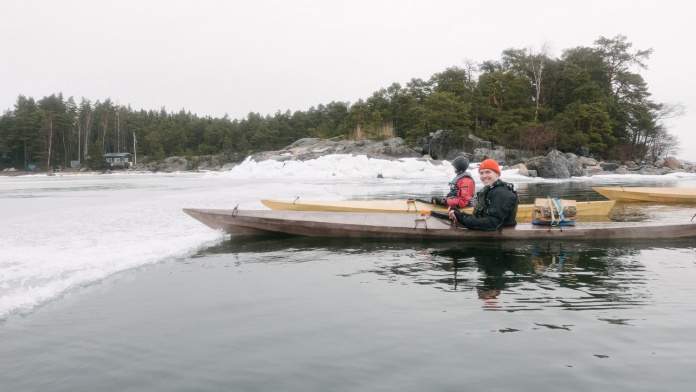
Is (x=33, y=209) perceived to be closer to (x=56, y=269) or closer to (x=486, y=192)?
(x=56, y=269)

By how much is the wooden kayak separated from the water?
20 centimetres

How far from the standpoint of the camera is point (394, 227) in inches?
273

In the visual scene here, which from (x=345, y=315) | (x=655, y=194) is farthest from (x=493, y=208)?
(x=655, y=194)

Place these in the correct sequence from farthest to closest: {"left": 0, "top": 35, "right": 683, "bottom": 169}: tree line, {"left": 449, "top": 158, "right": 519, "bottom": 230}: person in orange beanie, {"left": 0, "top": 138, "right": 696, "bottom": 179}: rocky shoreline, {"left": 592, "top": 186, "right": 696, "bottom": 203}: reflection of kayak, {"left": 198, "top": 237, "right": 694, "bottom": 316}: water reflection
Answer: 1. {"left": 0, "top": 35, "right": 683, "bottom": 169}: tree line
2. {"left": 0, "top": 138, "right": 696, "bottom": 179}: rocky shoreline
3. {"left": 592, "top": 186, "right": 696, "bottom": 203}: reflection of kayak
4. {"left": 449, "top": 158, "right": 519, "bottom": 230}: person in orange beanie
5. {"left": 198, "top": 237, "right": 694, "bottom": 316}: water reflection

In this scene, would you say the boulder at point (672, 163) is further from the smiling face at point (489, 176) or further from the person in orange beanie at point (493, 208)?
the smiling face at point (489, 176)

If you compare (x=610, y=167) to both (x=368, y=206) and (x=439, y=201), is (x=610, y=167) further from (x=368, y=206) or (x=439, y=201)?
(x=368, y=206)

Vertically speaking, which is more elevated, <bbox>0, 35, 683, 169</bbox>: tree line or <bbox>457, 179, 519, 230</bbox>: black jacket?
<bbox>0, 35, 683, 169</bbox>: tree line

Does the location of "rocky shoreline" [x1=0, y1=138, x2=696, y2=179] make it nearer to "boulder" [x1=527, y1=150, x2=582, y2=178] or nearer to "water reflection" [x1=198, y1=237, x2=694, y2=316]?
"boulder" [x1=527, y1=150, x2=582, y2=178]

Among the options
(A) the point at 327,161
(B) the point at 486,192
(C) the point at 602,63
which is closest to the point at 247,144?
(A) the point at 327,161

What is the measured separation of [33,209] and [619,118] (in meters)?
49.2

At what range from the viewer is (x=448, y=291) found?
440 centimetres

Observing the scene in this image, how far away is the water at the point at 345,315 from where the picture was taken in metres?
2.66

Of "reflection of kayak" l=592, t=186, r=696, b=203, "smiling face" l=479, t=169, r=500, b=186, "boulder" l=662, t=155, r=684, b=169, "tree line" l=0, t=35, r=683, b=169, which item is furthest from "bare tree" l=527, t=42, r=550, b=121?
"smiling face" l=479, t=169, r=500, b=186

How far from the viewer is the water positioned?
266 cm
